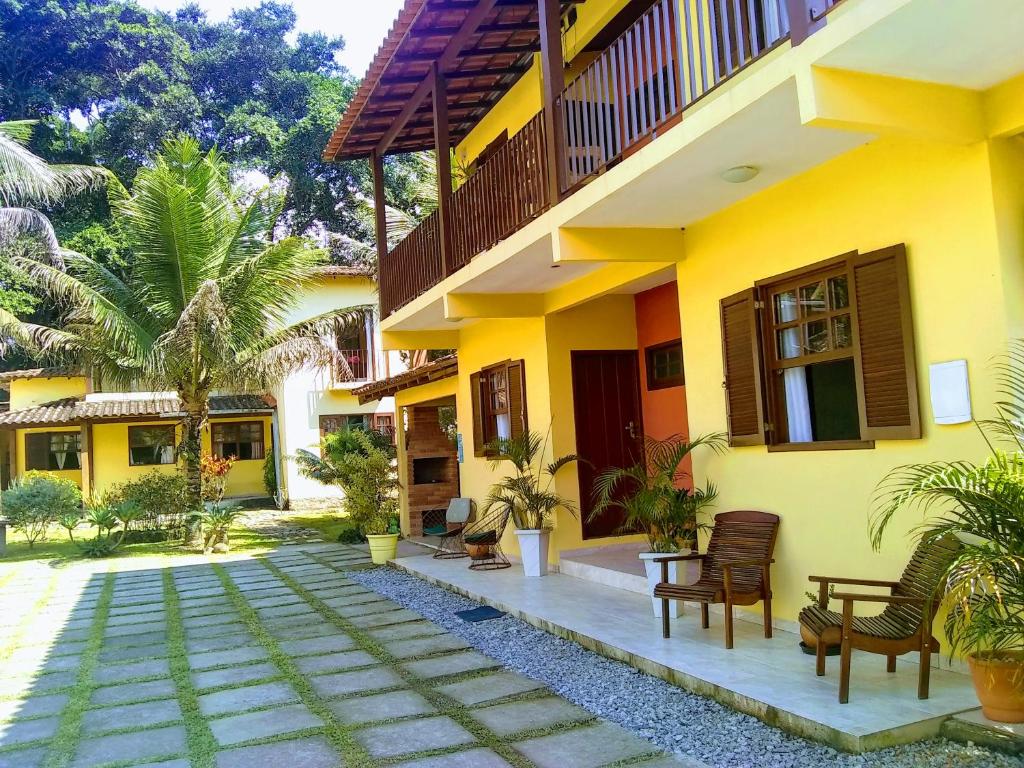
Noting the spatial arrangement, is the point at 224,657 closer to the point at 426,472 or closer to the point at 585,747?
the point at 585,747

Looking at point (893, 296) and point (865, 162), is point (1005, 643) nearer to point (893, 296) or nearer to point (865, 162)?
point (893, 296)

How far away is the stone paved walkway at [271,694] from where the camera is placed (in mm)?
4574

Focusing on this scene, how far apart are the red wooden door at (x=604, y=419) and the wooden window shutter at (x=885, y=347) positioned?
4.75m

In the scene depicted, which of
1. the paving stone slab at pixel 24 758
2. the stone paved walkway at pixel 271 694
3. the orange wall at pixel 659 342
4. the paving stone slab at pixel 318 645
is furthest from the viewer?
the orange wall at pixel 659 342

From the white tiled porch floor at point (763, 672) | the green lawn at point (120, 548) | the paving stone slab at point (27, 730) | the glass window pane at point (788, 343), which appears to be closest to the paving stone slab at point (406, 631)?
the white tiled porch floor at point (763, 672)

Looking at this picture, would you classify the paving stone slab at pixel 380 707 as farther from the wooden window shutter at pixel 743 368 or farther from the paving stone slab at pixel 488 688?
the wooden window shutter at pixel 743 368

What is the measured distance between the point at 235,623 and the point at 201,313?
7329 millimetres

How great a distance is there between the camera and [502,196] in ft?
26.2

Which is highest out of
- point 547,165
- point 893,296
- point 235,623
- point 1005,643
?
point 547,165

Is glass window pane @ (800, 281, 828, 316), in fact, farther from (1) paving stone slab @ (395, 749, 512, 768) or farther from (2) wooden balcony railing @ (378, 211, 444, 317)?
(2) wooden balcony railing @ (378, 211, 444, 317)

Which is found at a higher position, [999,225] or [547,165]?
[547,165]

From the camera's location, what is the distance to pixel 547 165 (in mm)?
7000

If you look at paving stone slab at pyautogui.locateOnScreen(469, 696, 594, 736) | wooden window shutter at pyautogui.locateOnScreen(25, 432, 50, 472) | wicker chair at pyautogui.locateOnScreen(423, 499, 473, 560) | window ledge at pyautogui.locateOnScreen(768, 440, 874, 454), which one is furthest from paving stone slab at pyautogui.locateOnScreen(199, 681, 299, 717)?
wooden window shutter at pyautogui.locateOnScreen(25, 432, 50, 472)

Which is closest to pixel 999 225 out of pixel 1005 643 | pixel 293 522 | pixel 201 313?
pixel 1005 643
